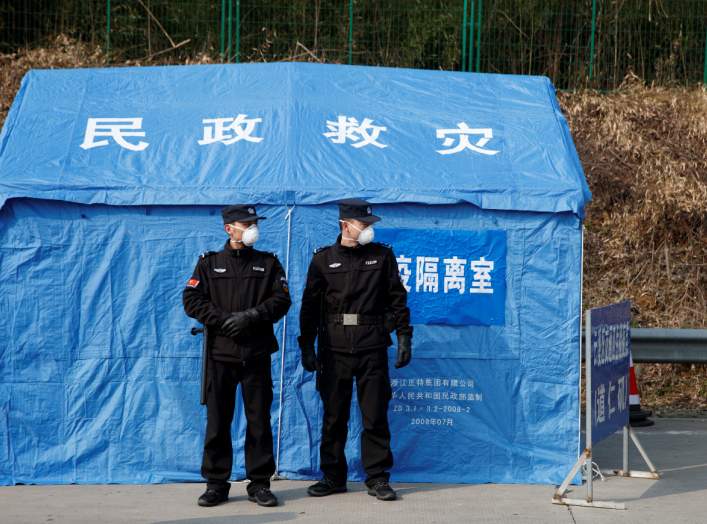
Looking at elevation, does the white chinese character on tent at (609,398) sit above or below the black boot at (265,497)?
above

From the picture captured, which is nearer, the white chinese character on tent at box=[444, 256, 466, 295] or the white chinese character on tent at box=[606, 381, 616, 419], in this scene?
the white chinese character on tent at box=[606, 381, 616, 419]

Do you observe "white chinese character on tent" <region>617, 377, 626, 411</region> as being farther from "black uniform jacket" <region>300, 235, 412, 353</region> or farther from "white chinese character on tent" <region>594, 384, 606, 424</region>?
"black uniform jacket" <region>300, 235, 412, 353</region>

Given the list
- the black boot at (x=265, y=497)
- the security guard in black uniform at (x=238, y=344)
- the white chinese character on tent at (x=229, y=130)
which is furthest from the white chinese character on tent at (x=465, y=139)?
the black boot at (x=265, y=497)

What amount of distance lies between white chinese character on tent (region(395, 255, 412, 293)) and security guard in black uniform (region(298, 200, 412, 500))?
0.44 metres

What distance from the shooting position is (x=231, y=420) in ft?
22.9

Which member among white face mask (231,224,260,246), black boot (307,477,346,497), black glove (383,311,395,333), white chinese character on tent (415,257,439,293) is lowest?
black boot (307,477,346,497)

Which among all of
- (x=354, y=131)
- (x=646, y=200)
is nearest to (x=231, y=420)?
(x=354, y=131)

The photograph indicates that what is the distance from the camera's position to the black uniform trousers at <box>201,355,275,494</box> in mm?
6848

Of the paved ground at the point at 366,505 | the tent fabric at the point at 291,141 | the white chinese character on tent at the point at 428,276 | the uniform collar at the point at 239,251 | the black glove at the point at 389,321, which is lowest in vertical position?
the paved ground at the point at 366,505

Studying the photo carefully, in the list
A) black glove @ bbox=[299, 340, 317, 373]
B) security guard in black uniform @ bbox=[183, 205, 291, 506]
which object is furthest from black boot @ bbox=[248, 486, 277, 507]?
black glove @ bbox=[299, 340, 317, 373]

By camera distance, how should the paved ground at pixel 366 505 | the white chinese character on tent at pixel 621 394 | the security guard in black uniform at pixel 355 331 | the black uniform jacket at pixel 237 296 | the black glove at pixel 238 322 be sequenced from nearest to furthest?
the paved ground at pixel 366 505
the black glove at pixel 238 322
the black uniform jacket at pixel 237 296
the security guard in black uniform at pixel 355 331
the white chinese character on tent at pixel 621 394

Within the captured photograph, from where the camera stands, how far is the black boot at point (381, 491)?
6957mm

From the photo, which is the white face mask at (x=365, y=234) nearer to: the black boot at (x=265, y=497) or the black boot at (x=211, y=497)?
the black boot at (x=265, y=497)

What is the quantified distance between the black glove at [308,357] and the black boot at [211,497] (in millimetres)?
1015
